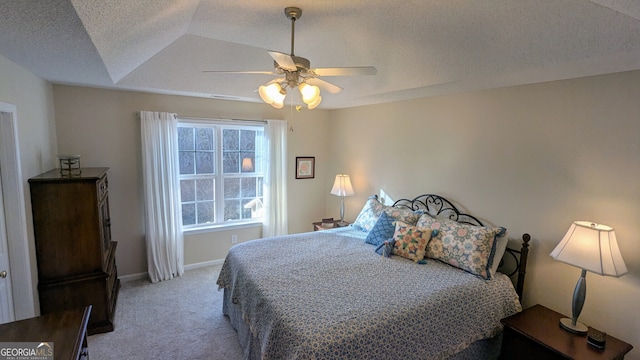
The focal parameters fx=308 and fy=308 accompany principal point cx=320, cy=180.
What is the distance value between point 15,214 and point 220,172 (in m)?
2.23

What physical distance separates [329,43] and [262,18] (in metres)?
0.81

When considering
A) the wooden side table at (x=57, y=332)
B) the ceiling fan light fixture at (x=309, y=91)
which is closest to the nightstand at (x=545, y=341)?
the ceiling fan light fixture at (x=309, y=91)

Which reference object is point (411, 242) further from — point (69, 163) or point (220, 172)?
point (69, 163)

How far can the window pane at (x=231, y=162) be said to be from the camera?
429 cm

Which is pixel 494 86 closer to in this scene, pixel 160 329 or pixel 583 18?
pixel 583 18

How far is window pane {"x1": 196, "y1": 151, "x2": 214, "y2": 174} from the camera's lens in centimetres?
412

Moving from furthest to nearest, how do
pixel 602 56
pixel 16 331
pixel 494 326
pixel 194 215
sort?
pixel 194 215
pixel 494 326
pixel 602 56
pixel 16 331

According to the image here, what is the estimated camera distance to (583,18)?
1.73 meters

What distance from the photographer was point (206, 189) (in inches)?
167

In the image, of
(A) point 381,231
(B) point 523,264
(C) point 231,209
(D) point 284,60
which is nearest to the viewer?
(D) point 284,60

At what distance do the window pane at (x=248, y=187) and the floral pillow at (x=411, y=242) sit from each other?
7.93 ft

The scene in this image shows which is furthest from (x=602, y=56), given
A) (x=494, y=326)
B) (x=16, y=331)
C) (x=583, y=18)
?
(x=16, y=331)

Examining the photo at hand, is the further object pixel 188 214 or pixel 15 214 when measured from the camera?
pixel 188 214

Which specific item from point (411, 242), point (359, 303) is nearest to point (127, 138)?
point (359, 303)
